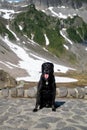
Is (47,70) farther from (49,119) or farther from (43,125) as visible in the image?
(43,125)

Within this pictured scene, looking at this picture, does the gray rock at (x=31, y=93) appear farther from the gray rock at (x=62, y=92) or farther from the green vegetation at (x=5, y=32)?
the green vegetation at (x=5, y=32)

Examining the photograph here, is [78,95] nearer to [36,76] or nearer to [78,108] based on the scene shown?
[78,108]

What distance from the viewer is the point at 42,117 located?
562 inches

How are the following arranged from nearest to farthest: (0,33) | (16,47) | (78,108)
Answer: (78,108), (16,47), (0,33)

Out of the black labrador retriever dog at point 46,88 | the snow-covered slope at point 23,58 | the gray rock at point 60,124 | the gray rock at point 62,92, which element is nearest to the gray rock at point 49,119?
the gray rock at point 60,124

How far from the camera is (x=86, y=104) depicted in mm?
17375

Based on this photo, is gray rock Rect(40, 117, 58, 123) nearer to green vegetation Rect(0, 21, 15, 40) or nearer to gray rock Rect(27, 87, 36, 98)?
gray rock Rect(27, 87, 36, 98)

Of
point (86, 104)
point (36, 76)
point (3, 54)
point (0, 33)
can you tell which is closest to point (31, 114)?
point (86, 104)

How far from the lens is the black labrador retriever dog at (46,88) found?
15.1m

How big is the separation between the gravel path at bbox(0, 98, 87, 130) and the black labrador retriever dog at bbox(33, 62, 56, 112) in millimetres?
427

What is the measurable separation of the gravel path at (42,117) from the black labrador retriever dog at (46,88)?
43 cm

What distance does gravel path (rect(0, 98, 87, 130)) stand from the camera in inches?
514

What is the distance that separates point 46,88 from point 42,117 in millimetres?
1696

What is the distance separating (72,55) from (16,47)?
134 ft
